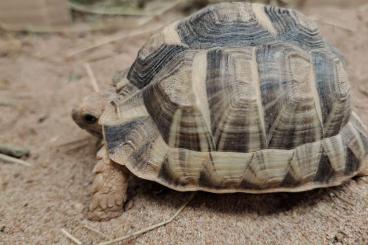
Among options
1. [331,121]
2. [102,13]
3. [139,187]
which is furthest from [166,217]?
[102,13]

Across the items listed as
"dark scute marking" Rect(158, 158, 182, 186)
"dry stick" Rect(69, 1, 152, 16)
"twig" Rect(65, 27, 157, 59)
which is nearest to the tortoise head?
"dark scute marking" Rect(158, 158, 182, 186)

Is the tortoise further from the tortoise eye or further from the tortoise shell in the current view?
the tortoise eye

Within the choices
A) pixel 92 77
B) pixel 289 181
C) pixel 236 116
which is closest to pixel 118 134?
pixel 236 116

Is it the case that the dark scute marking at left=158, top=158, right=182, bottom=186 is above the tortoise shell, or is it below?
below

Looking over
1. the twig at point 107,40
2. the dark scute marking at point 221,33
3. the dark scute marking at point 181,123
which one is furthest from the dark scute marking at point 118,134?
the twig at point 107,40

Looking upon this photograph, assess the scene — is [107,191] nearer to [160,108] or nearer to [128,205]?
[128,205]

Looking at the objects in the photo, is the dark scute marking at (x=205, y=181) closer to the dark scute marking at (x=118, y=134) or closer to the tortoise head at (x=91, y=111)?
the dark scute marking at (x=118, y=134)
